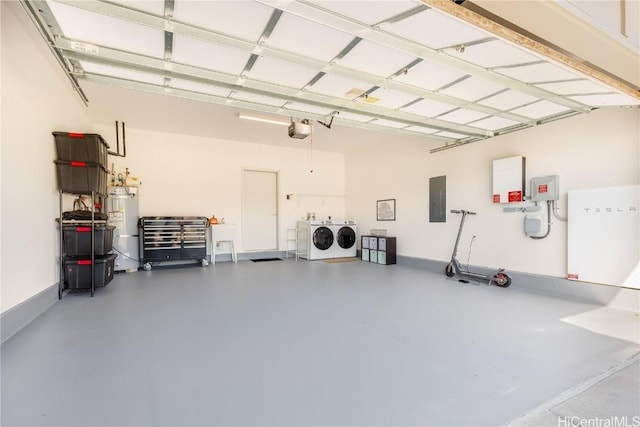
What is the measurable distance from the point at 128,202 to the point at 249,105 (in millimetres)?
3515

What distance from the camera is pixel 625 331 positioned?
8.61ft

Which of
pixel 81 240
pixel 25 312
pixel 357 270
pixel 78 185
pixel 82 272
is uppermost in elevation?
pixel 78 185

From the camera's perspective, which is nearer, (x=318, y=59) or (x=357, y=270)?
(x=318, y=59)

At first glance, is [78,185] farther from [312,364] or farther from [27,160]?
[312,364]

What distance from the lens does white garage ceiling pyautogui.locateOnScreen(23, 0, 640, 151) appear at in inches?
75.5

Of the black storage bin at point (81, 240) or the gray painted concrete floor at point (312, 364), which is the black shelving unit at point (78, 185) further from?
the gray painted concrete floor at point (312, 364)

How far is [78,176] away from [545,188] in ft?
20.6

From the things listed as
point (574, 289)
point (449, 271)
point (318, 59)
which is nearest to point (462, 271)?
point (449, 271)

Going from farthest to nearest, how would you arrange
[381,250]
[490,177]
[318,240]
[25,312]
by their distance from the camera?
[318,240] → [381,250] → [490,177] → [25,312]

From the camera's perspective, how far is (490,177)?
15.9 feet

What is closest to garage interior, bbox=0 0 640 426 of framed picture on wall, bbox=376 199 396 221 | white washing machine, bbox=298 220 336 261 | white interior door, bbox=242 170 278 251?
framed picture on wall, bbox=376 199 396 221

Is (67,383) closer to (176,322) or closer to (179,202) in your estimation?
(176,322)

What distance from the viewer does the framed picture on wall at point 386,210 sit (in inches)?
268

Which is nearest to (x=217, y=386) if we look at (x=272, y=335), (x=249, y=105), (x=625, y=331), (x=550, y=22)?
(x=272, y=335)
